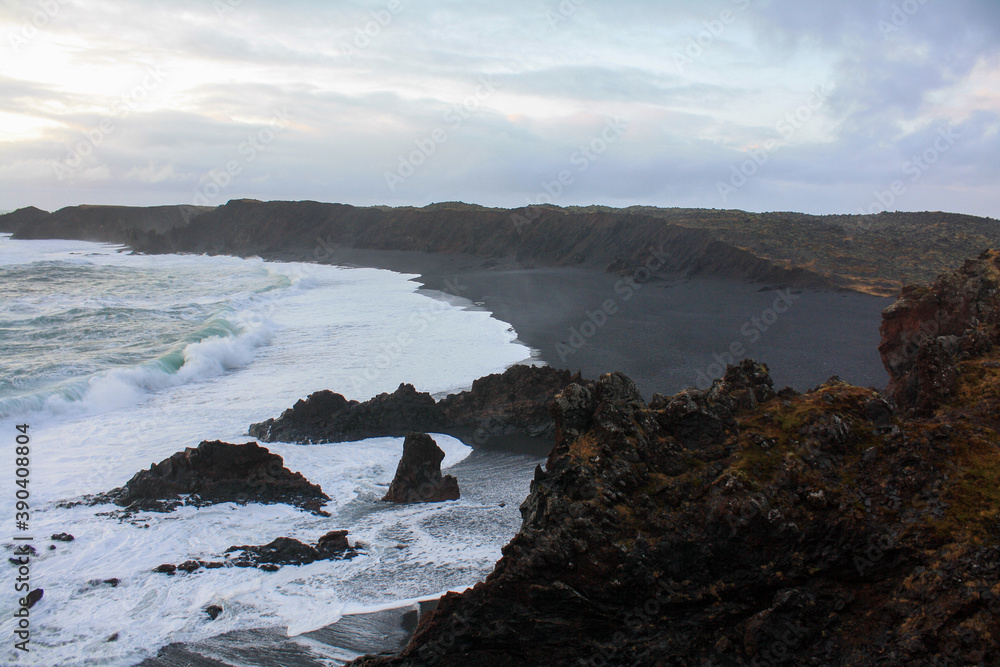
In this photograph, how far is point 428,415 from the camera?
44.3 ft

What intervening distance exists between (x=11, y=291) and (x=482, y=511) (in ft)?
122

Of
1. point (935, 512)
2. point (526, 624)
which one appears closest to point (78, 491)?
point (526, 624)

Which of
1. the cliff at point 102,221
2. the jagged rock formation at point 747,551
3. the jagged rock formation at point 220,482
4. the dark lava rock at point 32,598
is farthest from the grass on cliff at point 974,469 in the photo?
the cliff at point 102,221

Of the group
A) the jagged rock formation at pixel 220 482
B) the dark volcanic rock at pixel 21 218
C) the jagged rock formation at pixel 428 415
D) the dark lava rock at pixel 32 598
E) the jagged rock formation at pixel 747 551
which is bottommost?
the dark lava rock at pixel 32 598

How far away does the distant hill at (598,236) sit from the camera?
107 feet

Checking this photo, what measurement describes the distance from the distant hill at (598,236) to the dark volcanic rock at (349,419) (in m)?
22.4

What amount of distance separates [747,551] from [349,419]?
9.72m

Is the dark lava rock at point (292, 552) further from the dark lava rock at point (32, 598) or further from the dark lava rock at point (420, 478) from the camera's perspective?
the dark lava rock at point (32, 598)

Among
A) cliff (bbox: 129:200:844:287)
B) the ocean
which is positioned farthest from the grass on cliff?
cliff (bbox: 129:200:844:287)

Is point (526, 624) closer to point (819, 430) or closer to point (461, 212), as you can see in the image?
point (819, 430)

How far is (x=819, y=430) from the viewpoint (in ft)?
17.2

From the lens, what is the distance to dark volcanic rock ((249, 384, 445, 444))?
1280 centimetres

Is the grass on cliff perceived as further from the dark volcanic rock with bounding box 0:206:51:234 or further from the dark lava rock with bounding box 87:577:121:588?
the dark volcanic rock with bounding box 0:206:51:234

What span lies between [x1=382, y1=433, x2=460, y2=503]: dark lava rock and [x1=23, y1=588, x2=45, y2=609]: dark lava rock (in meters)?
4.40
